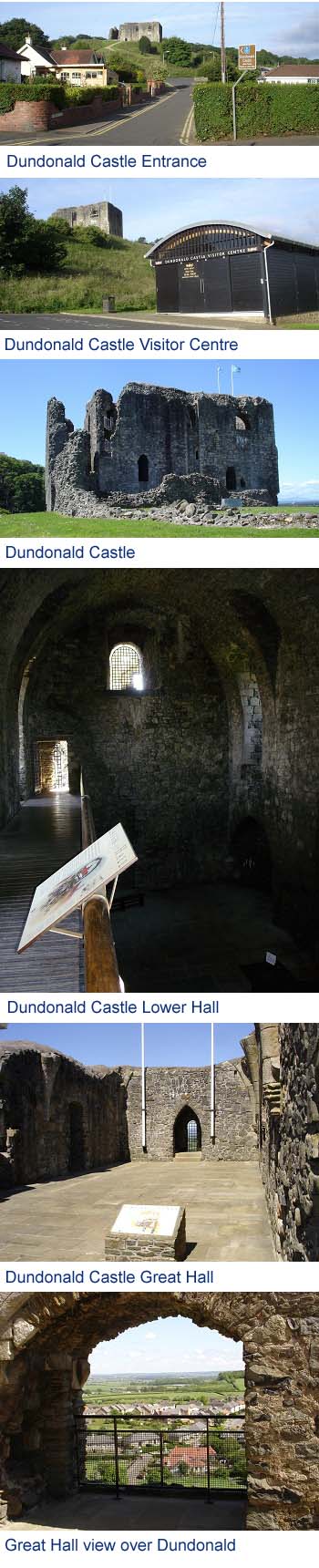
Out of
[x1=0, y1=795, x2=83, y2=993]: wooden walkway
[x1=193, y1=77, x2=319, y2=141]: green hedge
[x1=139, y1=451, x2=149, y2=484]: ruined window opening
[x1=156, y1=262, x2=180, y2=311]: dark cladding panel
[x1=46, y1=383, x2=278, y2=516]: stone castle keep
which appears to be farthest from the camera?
[x1=139, y1=451, x2=149, y2=484]: ruined window opening

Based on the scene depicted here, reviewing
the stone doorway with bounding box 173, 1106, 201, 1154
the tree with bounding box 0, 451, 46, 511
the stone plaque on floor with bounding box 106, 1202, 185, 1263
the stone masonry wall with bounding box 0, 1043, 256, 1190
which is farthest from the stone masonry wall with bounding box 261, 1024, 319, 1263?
the tree with bounding box 0, 451, 46, 511

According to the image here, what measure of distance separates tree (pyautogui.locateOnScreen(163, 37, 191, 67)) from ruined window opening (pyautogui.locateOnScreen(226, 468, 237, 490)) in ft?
25.0

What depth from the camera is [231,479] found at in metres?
15.7

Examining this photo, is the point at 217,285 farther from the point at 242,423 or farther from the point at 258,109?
the point at 242,423

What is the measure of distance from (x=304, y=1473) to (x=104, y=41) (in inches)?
363

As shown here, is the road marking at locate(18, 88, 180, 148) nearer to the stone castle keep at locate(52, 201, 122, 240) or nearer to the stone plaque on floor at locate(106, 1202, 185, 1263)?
the stone castle keep at locate(52, 201, 122, 240)

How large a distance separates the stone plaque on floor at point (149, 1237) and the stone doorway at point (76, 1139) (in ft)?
14.9

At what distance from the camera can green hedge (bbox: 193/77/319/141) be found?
25.2 feet

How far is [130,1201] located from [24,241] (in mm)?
8256

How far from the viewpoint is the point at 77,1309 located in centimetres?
872

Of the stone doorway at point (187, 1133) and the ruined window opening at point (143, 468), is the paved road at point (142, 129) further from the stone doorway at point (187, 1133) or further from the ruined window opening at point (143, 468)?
the stone doorway at point (187, 1133)

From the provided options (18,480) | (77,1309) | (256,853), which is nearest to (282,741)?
(256,853)

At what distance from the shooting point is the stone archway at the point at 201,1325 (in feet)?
25.3

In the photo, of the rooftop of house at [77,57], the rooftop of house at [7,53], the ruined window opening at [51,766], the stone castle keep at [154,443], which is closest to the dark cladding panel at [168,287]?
the rooftop of house at [77,57]
